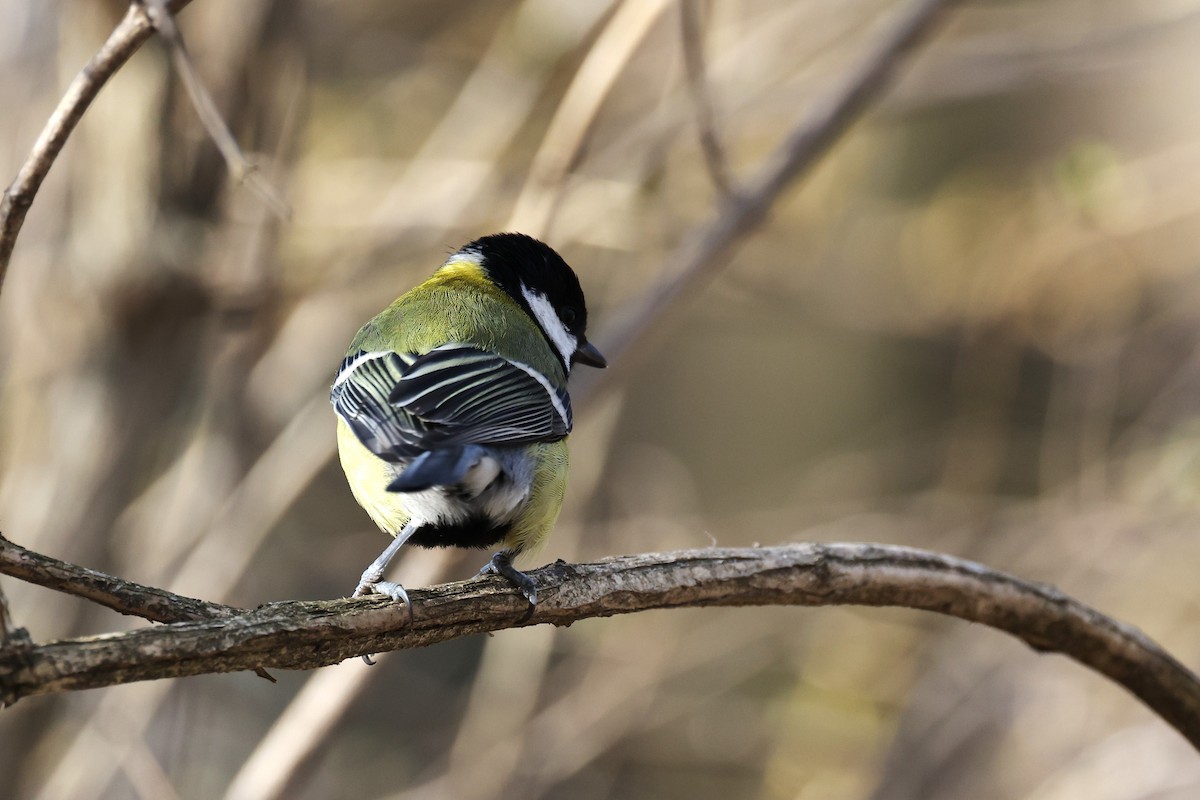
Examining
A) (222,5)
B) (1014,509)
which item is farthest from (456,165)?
(1014,509)

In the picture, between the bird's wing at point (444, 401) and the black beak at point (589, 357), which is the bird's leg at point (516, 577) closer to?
the bird's wing at point (444, 401)

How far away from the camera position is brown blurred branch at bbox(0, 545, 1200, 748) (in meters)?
1.27

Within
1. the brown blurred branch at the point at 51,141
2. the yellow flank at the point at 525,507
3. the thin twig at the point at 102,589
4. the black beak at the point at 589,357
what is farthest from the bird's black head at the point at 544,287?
the thin twig at the point at 102,589

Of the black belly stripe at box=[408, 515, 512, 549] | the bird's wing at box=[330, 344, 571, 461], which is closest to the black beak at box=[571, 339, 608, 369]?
the bird's wing at box=[330, 344, 571, 461]

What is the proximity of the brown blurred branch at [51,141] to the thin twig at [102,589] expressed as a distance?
0.38m

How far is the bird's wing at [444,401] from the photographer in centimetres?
197

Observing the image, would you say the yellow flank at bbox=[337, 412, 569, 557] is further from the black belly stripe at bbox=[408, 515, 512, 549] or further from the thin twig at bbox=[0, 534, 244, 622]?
the thin twig at bbox=[0, 534, 244, 622]

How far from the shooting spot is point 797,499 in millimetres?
5543

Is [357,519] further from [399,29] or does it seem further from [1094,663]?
[1094,663]

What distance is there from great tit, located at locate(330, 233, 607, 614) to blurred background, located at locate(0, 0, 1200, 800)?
83 centimetres

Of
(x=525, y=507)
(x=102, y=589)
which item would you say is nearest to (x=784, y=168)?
(x=525, y=507)

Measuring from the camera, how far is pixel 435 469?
5.83 feet

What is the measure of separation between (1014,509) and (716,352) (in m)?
1.87

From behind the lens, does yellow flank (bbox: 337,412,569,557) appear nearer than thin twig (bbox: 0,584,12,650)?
No
